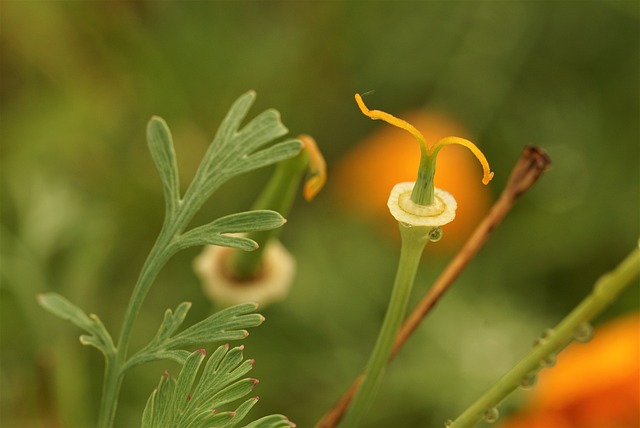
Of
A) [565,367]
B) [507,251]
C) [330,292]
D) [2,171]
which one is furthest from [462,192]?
[2,171]

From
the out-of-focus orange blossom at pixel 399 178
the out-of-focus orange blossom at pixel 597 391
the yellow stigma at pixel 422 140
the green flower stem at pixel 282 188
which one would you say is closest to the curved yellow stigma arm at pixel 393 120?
the yellow stigma at pixel 422 140

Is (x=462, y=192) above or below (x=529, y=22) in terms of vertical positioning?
below

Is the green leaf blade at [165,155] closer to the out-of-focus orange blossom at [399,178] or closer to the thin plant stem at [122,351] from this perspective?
the thin plant stem at [122,351]

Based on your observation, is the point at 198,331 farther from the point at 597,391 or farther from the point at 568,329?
the point at 597,391

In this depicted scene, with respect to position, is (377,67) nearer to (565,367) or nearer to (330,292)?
(330,292)

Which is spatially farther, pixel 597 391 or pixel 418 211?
pixel 597 391

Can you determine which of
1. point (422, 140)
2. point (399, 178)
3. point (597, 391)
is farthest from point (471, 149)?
point (399, 178)

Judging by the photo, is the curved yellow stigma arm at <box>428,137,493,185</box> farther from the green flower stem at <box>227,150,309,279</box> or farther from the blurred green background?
the blurred green background
